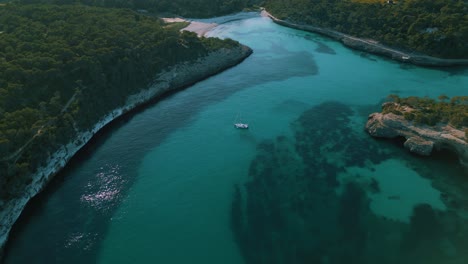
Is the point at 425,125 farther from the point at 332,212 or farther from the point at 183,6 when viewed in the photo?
the point at 183,6

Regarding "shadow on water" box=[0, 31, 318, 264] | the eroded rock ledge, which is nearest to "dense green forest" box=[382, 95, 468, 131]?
the eroded rock ledge

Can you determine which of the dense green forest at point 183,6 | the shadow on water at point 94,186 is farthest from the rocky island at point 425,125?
the dense green forest at point 183,6

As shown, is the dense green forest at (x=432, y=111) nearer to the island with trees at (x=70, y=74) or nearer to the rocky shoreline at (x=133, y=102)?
the rocky shoreline at (x=133, y=102)

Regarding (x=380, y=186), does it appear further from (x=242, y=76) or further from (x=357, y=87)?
(x=242, y=76)

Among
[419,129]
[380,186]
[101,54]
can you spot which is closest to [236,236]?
[380,186]

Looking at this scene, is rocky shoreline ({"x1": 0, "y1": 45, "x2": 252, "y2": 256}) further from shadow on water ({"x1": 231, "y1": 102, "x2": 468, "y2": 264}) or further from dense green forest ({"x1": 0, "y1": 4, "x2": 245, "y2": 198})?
shadow on water ({"x1": 231, "y1": 102, "x2": 468, "y2": 264})
